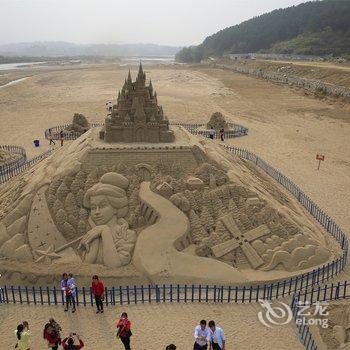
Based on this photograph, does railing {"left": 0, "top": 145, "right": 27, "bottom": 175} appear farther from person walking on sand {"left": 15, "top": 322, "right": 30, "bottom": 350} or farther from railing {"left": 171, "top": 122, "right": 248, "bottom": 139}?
person walking on sand {"left": 15, "top": 322, "right": 30, "bottom": 350}

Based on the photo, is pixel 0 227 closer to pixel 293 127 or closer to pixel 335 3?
pixel 293 127

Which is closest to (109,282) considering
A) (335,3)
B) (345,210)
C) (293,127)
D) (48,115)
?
(345,210)

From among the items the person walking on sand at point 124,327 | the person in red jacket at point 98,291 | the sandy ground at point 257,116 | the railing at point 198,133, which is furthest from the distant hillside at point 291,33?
the person walking on sand at point 124,327

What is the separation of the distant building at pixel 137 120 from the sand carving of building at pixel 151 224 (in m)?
0.90

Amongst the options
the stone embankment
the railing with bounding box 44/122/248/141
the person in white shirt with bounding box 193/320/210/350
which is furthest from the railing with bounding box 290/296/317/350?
the stone embankment

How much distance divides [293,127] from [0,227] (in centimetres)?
3002

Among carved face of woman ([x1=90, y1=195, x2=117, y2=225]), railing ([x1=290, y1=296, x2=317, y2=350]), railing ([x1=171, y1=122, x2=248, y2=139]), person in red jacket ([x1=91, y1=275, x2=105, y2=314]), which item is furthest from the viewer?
railing ([x1=171, y1=122, x2=248, y2=139])

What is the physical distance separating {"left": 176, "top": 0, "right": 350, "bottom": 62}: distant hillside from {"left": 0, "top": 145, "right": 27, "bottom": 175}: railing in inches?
3659

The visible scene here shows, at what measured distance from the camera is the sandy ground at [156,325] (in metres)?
9.77

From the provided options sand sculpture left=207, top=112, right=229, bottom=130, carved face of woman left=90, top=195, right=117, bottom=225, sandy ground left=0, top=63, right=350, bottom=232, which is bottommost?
sandy ground left=0, top=63, right=350, bottom=232

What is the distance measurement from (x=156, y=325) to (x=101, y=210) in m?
4.53

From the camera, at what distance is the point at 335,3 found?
131000 mm

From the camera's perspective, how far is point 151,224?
43.6 feet

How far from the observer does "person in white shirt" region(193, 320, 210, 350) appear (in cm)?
824
